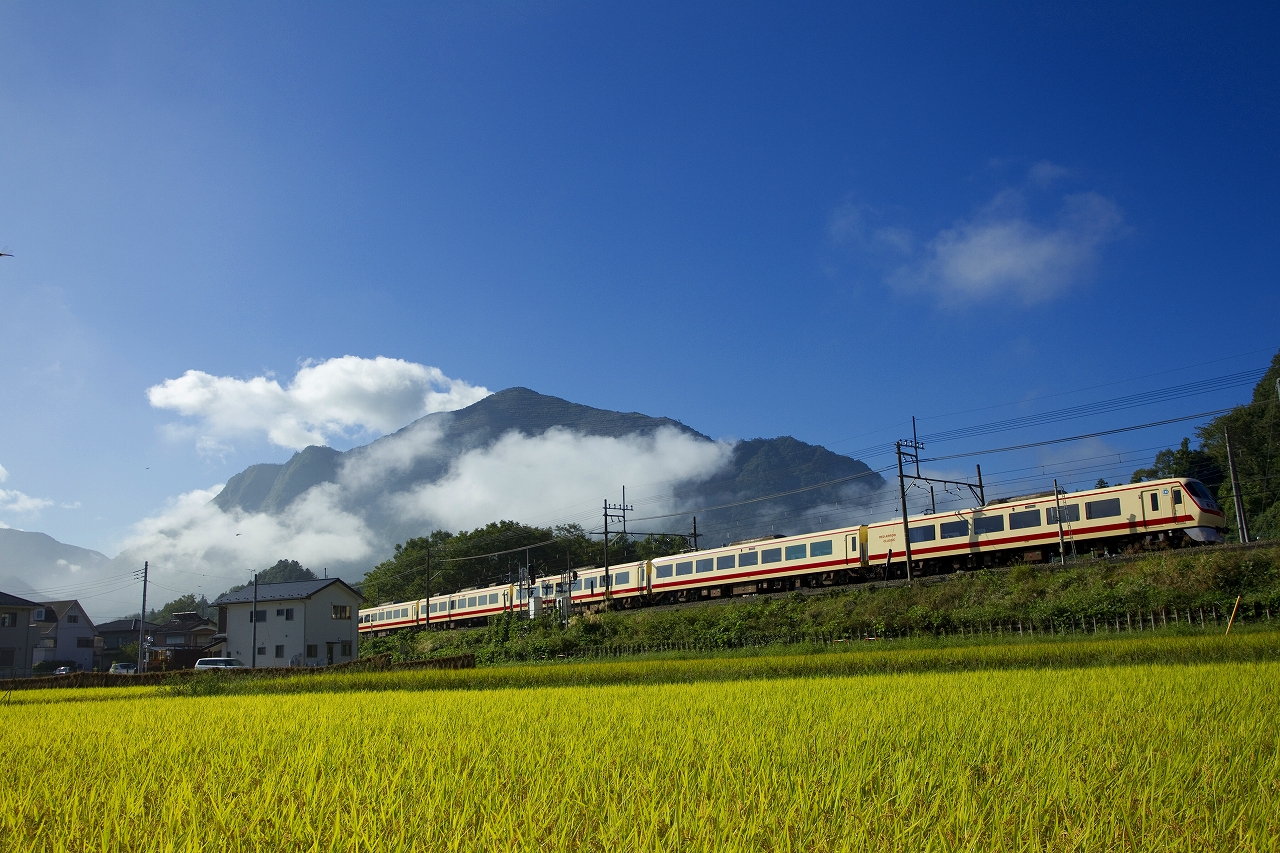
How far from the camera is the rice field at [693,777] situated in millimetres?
3160

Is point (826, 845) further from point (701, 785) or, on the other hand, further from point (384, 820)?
point (384, 820)

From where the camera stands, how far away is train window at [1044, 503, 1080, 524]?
26.9m

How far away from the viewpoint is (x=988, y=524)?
29.1 meters

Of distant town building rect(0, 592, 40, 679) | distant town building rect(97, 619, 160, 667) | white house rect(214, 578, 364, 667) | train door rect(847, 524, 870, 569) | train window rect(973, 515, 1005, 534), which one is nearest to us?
train window rect(973, 515, 1005, 534)

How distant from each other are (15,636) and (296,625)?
18.3 meters

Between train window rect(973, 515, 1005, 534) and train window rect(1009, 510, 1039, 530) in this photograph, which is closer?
train window rect(1009, 510, 1039, 530)

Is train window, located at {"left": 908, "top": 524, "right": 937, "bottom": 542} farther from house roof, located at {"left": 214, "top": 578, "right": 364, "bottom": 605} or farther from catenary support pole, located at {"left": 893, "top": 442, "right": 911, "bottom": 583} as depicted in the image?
house roof, located at {"left": 214, "top": 578, "right": 364, "bottom": 605}

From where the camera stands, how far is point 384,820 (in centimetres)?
339

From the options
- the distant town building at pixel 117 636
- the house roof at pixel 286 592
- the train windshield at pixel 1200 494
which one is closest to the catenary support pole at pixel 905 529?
the train windshield at pixel 1200 494

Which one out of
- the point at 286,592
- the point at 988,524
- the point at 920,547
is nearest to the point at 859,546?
the point at 920,547

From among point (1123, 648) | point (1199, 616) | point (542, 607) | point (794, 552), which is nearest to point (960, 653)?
point (1123, 648)

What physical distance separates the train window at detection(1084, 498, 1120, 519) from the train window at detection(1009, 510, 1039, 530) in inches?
62.5

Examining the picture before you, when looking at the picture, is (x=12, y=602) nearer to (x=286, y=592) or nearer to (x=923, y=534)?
(x=286, y=592)

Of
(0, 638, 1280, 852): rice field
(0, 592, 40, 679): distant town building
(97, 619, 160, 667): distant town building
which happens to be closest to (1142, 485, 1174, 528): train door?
(0, 638, 1280, 852): rice field
